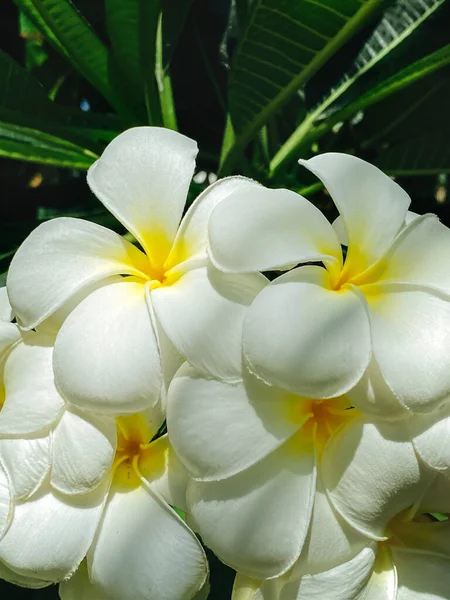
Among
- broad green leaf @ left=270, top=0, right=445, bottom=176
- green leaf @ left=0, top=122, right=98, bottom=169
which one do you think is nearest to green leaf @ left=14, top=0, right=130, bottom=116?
green leaf @ left=0, top=122, right=98, bottom=169

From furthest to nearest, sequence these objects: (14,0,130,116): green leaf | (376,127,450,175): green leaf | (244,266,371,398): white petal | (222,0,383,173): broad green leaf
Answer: (376,127,450,175): green leaf, (14,0,130,116): green leaf, (222,0,383,173): broad green leaf, (244,266,371,398): white petal

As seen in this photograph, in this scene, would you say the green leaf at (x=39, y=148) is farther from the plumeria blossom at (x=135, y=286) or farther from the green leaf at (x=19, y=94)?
the plumeria blossom at (x=135, y=286)

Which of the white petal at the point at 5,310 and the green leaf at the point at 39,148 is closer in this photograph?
the white petal at the point at 5,310

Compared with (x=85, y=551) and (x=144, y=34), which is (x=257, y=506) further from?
(x=144, y=34)

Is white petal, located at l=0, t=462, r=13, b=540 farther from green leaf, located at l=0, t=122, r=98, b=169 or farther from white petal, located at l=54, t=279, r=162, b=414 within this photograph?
green leaf, located at l=0, t=122, r=98, b=169

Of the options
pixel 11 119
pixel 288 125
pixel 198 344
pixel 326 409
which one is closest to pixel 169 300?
pixel 198 344

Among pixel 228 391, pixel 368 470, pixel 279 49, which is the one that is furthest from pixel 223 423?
pixel 279 49

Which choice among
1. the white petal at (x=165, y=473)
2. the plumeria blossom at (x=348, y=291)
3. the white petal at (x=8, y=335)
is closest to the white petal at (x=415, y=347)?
the plumeria blossom at (x=348, y=291)

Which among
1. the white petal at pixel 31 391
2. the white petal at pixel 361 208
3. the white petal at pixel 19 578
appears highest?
the white petal at pixel 361 208

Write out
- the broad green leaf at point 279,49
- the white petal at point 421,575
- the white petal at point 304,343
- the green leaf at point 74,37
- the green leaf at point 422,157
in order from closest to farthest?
the white petal at point 304,343 < the white petal at point 421,575 < the broad green leaf at point 279,49 < the green leaf at point 74,37 < the green leaf at point 422,157
